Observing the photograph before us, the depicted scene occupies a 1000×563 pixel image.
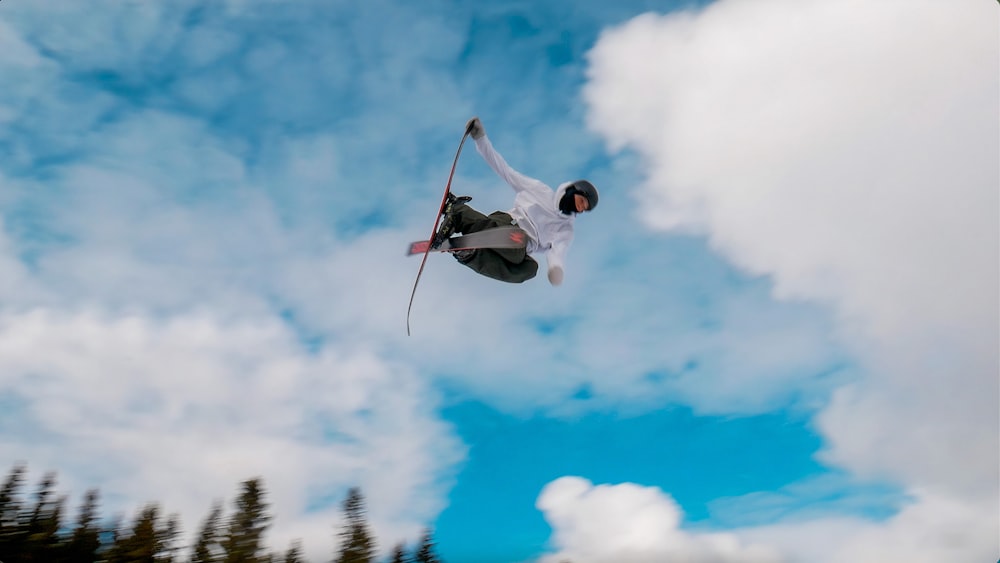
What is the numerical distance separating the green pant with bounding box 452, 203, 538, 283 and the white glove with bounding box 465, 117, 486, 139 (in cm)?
117

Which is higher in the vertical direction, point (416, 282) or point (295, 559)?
point (416, 282)

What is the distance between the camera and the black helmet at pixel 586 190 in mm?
8430

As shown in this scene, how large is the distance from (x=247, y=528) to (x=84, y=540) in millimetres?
3455

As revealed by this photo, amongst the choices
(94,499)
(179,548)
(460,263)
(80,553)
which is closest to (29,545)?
(80,553)

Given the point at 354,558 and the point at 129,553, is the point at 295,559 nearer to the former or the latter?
the point at 354,558

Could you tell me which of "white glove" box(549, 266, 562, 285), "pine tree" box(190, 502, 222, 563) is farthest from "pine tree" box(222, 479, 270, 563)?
"white glove" box(549, 266, 562, 285)

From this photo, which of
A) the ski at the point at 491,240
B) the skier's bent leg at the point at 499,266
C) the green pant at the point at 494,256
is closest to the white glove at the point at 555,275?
the ski at the point at 491,240

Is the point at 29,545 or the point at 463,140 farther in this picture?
the point at 29,545

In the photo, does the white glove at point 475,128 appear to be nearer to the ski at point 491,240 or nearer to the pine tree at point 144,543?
Answer: the ski at point 491,240

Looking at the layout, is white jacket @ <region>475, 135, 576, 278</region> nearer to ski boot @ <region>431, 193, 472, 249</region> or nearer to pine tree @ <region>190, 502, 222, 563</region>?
ski boot @ <region>431, 193, 472, 249</region>

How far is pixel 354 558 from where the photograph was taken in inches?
375

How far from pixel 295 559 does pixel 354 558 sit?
1.42 m

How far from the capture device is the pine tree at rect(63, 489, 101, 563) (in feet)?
32.9

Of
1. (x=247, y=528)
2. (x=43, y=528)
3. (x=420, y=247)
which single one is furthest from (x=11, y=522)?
(x=420, y=247)
